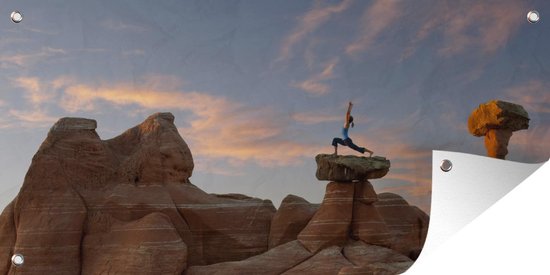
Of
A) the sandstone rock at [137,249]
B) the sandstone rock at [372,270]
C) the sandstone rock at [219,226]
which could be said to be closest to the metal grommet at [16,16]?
the sandstone rock at [137,249]

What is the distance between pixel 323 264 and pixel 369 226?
2.70ft

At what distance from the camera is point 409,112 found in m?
6.38

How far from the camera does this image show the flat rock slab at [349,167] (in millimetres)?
7344

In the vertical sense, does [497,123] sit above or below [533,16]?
below

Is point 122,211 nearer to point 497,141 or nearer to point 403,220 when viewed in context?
point 403,220

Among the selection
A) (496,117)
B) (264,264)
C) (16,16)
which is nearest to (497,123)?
(496,117)

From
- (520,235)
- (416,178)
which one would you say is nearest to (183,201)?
(416,178)

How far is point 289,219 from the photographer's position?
803 centimetres

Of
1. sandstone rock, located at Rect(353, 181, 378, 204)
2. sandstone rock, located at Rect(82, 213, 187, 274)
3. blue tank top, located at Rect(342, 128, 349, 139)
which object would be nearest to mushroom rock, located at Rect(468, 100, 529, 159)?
blue tank top, located at Rect(342, 128, 349, 139)

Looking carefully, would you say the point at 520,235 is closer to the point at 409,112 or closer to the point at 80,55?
the point at 409,112

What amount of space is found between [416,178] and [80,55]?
12.0 ft

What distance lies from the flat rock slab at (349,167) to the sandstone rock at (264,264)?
36.5 inches

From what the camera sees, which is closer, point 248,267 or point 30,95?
point 30,95

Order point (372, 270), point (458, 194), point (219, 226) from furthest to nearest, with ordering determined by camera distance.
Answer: point (219, 226)
point (372, 270)
point (458, 194)
